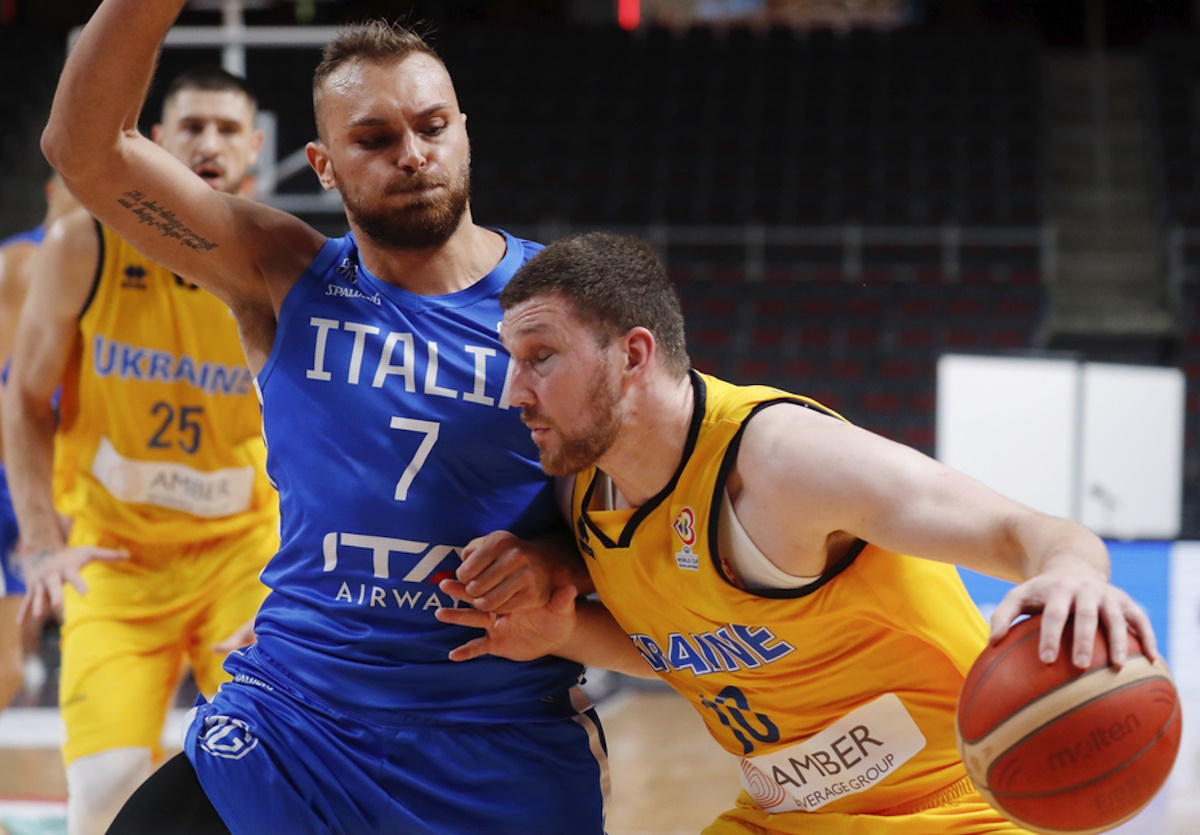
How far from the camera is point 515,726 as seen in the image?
8.48 feet

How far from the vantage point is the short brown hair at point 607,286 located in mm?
2377

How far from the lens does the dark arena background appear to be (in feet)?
31.6

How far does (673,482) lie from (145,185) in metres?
1.08

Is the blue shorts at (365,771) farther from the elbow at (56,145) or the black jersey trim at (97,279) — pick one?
the black jersey trim at (97,279)

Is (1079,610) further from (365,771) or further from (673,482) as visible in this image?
(365,771)

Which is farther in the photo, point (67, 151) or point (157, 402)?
point (157, 402)

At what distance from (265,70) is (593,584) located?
13.7 m

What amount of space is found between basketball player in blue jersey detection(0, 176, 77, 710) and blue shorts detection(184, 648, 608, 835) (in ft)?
8.17

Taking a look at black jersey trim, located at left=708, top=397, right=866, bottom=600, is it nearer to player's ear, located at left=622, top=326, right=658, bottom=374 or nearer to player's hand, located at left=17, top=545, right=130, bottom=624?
player's ear, located at left=622, top=326, right=658, bottom=374

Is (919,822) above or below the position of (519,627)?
below

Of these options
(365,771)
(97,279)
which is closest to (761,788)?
(365,771)

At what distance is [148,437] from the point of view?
12.5 feet

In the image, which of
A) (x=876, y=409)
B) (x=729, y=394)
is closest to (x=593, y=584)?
(x=729, y=394)

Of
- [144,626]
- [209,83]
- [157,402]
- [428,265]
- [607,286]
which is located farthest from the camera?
[209,83]
